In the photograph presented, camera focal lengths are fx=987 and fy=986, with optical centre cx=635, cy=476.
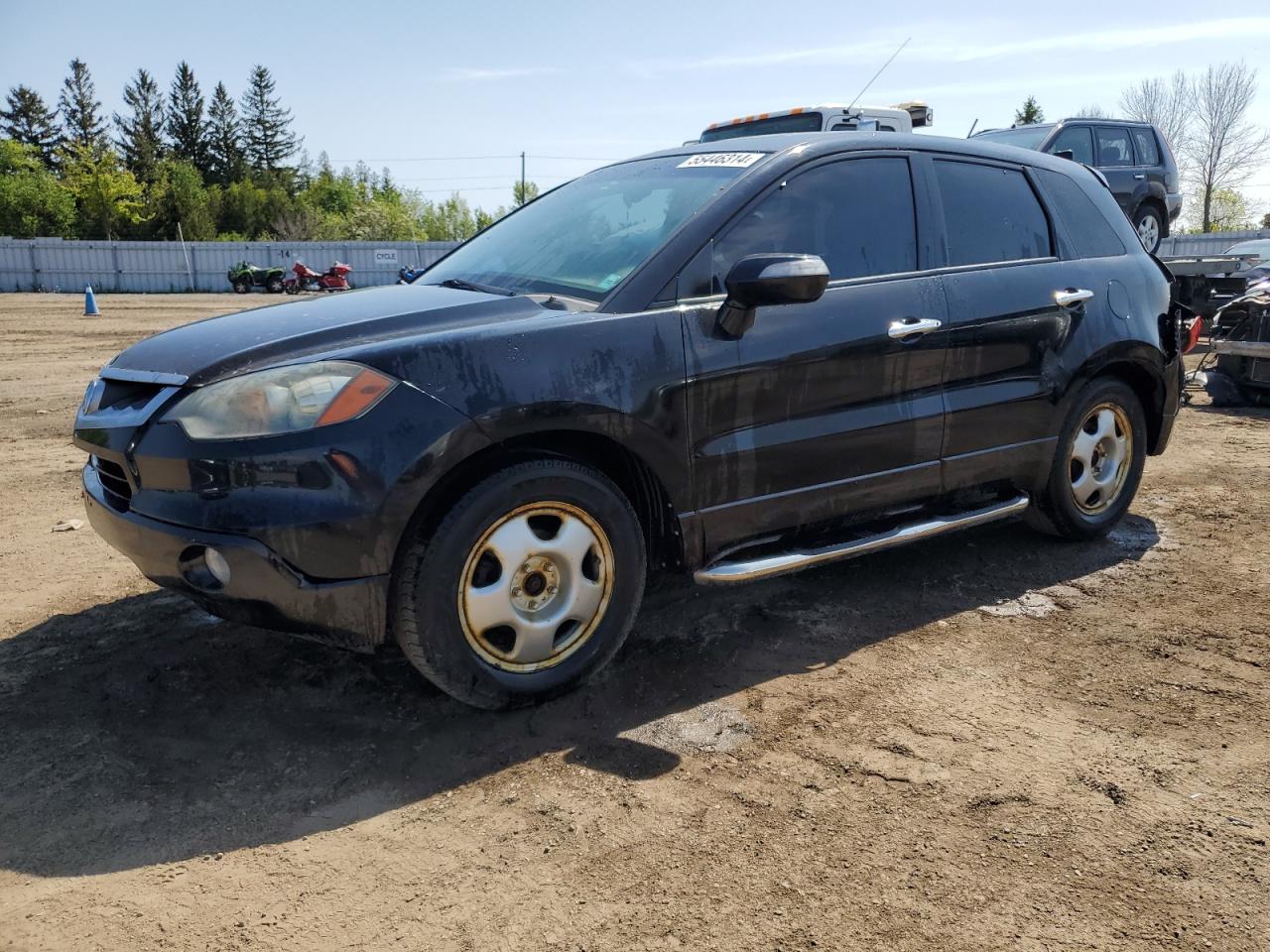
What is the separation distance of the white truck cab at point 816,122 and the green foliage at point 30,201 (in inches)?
2553

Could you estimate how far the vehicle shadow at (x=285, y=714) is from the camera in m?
2.53

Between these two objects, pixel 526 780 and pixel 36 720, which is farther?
pixel 36 720

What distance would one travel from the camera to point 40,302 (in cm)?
2939

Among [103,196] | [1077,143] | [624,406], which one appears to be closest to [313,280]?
[1077,143]

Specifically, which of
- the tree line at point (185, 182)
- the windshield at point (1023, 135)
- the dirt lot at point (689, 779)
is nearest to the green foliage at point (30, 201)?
the tree line at point (185, 182)

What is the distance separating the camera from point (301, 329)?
3045mm


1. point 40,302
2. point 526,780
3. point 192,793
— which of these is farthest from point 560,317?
point 40,302

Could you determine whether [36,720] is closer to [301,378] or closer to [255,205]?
[301,378]

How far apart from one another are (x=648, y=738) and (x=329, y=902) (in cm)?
104

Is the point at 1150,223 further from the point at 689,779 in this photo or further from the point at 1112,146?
the point at 689,779

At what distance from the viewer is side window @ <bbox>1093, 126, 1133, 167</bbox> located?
1228cm

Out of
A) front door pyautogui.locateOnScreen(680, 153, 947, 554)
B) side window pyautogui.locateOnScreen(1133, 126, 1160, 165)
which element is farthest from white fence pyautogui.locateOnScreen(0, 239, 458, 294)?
front door pyautogui.locateOnScreen(680, 153, 947, 554)

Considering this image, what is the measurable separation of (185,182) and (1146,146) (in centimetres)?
6749

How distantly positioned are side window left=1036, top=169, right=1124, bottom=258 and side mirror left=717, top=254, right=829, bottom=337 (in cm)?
192
